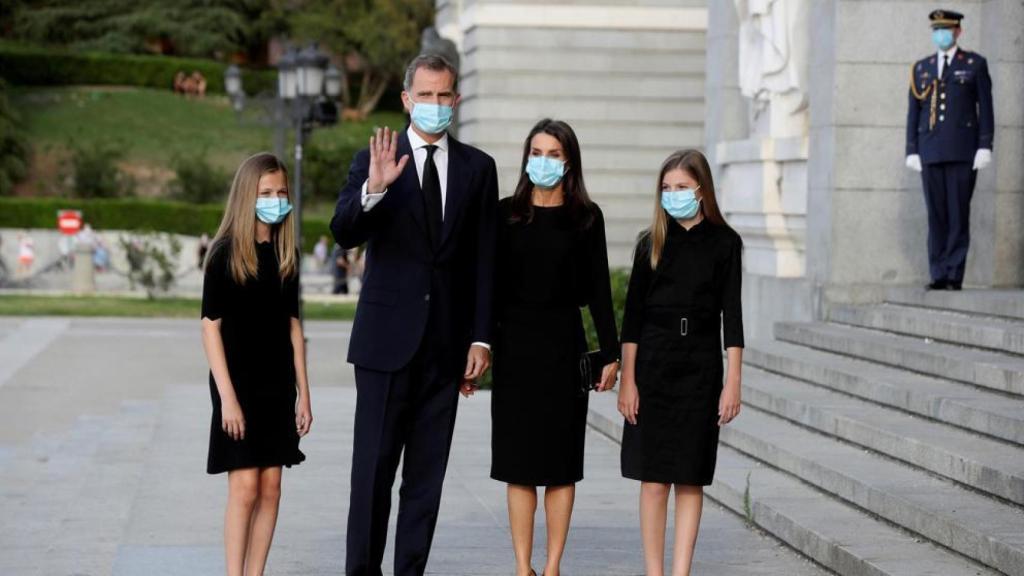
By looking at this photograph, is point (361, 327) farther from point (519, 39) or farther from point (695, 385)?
point (519, 39)

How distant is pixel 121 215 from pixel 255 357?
175 feet

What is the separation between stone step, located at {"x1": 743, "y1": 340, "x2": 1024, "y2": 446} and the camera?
28.6 feet

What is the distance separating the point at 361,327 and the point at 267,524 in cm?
87

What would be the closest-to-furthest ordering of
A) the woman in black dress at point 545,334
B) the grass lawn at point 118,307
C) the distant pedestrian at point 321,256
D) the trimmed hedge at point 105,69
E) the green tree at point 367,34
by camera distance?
the woman in black dress at point 545,334 < the grass lawn at point 118,307 < the distant pedestrian at point 321,256 < the green tree at point 367,34 < the trimmed hedge at point 105,69

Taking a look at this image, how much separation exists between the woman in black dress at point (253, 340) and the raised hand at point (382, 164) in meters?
0.50

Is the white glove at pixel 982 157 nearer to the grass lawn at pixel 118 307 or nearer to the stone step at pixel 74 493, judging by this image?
the stone step at pixel 74 493

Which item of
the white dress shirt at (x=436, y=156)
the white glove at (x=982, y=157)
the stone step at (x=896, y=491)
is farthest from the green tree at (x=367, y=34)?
the white dress shirt at (x=436, y=156)

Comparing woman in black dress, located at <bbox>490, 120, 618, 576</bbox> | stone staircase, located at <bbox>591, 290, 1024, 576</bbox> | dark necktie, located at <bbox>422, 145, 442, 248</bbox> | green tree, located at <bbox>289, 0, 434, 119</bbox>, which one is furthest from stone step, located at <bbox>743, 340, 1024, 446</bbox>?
green tree, located at <bbox>289, 0, 434, 119</bbox>

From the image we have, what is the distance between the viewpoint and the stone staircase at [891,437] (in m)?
7.48

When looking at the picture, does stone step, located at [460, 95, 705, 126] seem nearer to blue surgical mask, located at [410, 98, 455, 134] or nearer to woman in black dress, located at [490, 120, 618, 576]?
woman in black dress, located at [490, 120, 618, 576]

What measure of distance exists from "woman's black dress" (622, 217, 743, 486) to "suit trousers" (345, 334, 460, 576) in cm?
84

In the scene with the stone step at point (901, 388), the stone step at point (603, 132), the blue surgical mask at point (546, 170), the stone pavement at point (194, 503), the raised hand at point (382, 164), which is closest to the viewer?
the raised hand at point (382, 164)

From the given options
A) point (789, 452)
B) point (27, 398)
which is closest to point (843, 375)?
point (789, 452)

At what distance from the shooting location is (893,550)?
24.4ft
